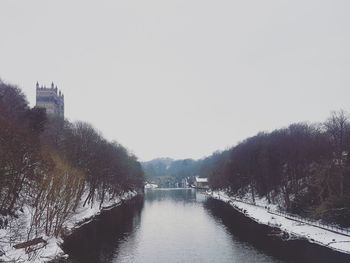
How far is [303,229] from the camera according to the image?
51438 mm

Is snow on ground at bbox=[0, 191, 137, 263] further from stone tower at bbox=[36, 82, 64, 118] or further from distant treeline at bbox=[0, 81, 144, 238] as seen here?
stone tower at bbox=[36, 82, 64, 118]

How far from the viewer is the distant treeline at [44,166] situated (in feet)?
124

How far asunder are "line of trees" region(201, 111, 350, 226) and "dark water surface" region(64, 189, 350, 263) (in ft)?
26.0

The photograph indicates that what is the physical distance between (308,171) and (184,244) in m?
32.9

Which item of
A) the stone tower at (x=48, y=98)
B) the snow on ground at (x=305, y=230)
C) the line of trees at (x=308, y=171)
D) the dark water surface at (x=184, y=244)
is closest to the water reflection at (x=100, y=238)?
the dark water surface at (x=184, y=244)

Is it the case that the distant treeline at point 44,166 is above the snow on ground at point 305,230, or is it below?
above

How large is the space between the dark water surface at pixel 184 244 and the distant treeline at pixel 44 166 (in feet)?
15.8

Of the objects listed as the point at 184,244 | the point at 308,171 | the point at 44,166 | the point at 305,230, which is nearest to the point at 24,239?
the point at 44,166

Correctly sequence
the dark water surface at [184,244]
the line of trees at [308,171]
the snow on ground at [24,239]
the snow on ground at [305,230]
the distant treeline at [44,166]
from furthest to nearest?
the line of trees at [308,171], the snow on ground at [305,230], the dark water surface at [184,244], the distant treeline at [44,166], the snow on ground at [24,239]

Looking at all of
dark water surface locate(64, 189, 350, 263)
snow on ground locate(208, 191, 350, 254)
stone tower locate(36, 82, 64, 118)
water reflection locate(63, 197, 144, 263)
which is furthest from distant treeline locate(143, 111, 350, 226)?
stone tower locate(36, 82, 64, 118)

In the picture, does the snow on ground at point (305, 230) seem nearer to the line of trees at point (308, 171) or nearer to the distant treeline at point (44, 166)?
the line of trees at point (308, 171)

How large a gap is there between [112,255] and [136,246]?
5.19 m

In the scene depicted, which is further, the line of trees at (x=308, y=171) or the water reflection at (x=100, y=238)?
the line of trees at (x=308, y=171)

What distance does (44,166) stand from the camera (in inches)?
1855
